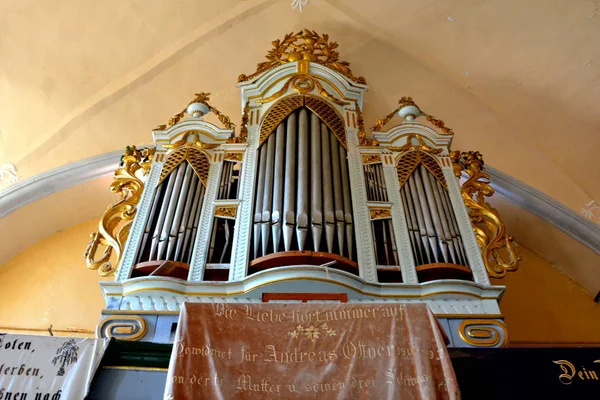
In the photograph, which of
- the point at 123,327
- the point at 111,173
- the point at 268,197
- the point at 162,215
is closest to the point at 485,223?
the point at 268,197

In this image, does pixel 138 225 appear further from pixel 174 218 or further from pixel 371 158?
pixel 371 158

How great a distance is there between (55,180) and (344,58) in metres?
3.65

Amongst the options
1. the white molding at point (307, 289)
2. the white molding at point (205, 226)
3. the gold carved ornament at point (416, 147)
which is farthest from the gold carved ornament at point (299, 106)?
the white molding at point (307, 289)

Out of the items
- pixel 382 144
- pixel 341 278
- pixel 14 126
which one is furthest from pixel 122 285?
pixel 14 126

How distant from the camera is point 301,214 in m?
4.33

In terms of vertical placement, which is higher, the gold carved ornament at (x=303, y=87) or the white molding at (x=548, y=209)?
the gold carved ornament at (x=303, y=87)

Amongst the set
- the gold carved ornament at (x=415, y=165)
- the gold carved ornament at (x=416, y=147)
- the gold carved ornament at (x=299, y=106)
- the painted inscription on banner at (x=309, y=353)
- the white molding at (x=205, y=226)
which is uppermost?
the gold carved ornament at (x=299, y=106)

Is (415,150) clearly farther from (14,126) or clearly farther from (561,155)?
(14,126)

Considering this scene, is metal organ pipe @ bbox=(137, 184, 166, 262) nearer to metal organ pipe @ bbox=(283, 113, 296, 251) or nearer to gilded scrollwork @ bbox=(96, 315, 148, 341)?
gilded scrollwork @ bbox=(96, 315, 148, 341)

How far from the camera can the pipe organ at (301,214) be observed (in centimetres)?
398

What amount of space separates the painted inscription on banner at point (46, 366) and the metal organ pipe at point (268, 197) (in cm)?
138

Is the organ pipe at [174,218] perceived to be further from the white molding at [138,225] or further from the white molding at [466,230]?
the white molding at [466,230]

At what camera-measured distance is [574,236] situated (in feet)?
21.1

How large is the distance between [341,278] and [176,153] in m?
2.14
